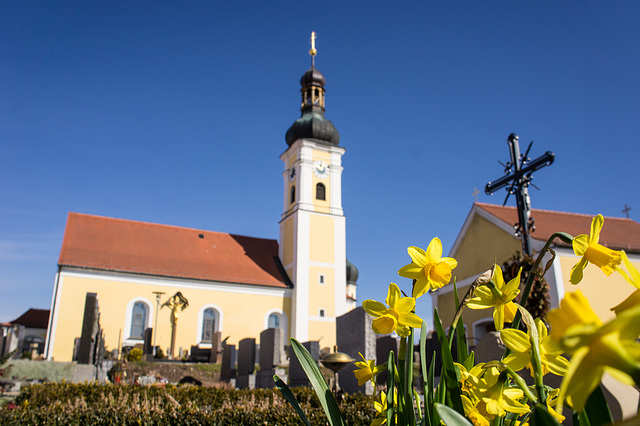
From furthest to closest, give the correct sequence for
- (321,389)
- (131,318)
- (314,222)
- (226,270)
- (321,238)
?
(314,222) → (321,238) → (226,270) → (131,318) → (321,389)

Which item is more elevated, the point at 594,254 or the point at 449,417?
the point at 594,254

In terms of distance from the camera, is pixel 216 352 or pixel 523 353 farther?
pixel 216 352

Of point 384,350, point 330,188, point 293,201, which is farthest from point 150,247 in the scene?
point 384,350

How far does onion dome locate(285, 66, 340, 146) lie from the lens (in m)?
35.3

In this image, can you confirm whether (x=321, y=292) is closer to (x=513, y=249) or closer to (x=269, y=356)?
(x=513, y=249)

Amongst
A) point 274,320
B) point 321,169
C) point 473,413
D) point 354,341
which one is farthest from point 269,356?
point 321,169

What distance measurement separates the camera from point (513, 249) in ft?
53.1

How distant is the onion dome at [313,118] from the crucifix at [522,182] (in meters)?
24.5

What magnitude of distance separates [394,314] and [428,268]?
18 centimetres

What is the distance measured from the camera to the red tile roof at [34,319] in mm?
38375

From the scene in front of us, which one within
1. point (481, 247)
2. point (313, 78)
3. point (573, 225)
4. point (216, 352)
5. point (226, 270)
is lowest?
point (216, 352)

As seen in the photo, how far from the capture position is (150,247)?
30.7 meters

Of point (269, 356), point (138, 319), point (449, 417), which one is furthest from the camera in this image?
point (138, 319)

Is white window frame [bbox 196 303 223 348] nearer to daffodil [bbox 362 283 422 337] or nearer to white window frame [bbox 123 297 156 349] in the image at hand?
white window frame [bbox 123 297 156 349]
